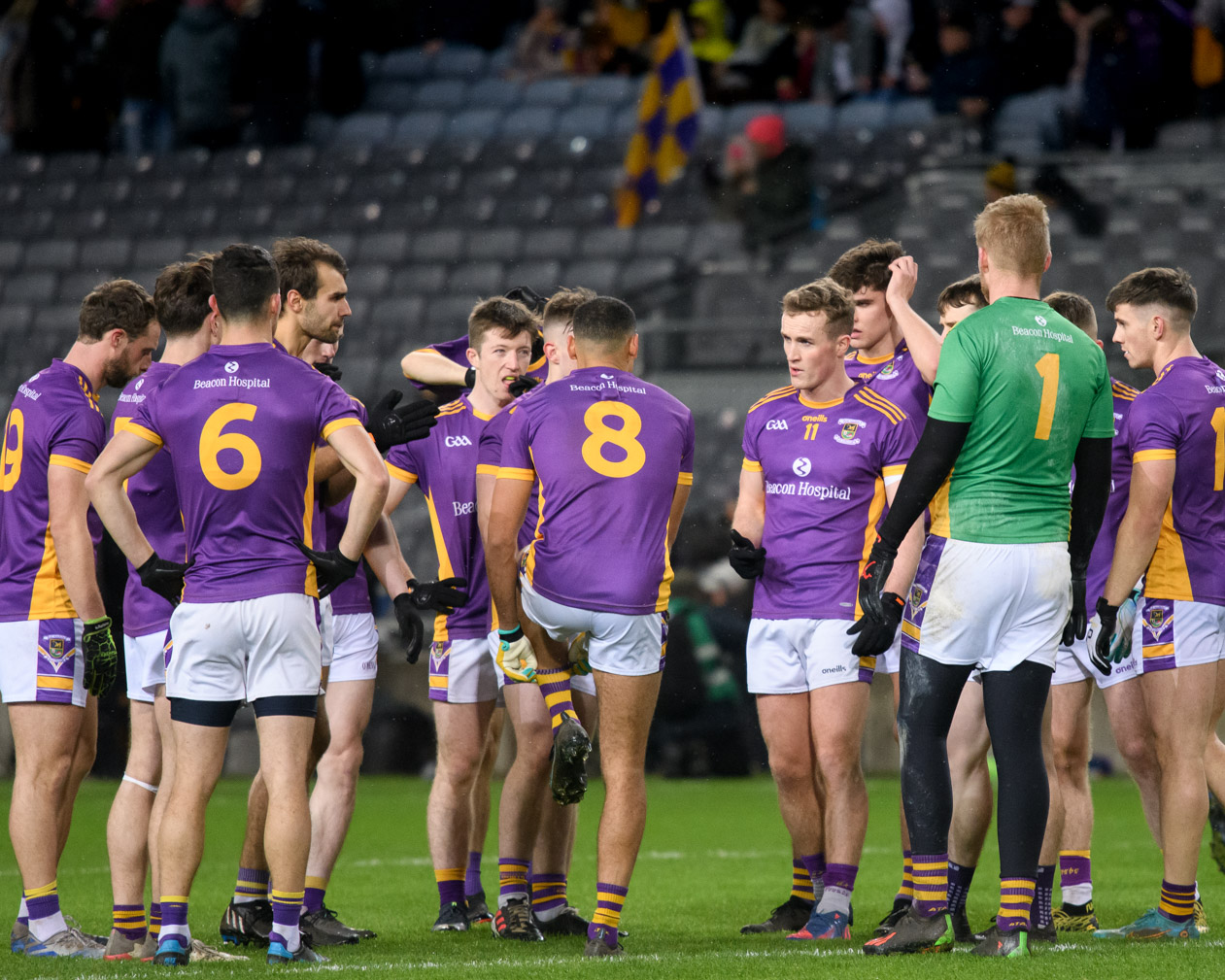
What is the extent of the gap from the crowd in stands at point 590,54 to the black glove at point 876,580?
11.2 m

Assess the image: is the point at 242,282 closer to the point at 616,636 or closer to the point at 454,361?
the point at 616,636

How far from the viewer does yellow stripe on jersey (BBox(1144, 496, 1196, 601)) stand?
5371 millimetres

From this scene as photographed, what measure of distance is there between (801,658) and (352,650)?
171 cm

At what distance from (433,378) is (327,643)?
161 cm

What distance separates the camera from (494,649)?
545 cm

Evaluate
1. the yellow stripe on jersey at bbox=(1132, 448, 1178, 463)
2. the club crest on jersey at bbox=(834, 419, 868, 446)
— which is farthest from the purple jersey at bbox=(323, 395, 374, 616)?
the yellow stripe on jersey at bbox=(1132, 448, 1178, 463)

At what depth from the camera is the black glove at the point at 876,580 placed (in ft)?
15.2

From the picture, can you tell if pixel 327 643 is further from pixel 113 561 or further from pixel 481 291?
pixel 481 291

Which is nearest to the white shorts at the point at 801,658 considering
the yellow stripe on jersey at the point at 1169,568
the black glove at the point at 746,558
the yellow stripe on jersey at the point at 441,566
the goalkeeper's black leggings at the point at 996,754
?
the black glove at the point at 746,558

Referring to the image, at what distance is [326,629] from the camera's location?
17.6 ft

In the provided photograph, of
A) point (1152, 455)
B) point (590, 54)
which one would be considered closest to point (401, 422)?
point (1152, 455)

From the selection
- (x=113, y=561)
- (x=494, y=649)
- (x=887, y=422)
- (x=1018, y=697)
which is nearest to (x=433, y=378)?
(x=494, y=649)

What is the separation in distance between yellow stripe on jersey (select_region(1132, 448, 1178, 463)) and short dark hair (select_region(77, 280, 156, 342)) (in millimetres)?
3487

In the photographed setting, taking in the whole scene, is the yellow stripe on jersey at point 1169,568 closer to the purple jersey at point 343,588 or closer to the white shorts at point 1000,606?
the white shorts at point 1000,606
